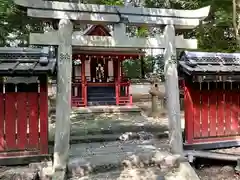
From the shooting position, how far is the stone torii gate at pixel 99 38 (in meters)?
6.13

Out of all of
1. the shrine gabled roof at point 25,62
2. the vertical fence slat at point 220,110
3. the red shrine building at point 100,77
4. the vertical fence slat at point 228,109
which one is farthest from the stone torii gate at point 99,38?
the red shrine building at point 100,77

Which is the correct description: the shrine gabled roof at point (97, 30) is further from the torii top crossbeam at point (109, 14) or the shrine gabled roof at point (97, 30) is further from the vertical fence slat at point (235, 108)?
the torii top crossbeam at point (109, 14)

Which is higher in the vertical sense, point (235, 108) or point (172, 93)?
point (172, 93)

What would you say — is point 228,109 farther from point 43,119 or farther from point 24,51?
point 24,51

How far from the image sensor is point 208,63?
7.94 meters

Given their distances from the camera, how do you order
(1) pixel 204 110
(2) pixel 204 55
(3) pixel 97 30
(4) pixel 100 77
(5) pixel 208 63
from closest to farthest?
(5) pixel 208 63 → (1) pixel 204 110 → (2) pixel 204 55 → (3) pixel 97 30 → (4) pixel 100 77

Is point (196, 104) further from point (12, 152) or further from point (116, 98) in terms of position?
point (116, 98)

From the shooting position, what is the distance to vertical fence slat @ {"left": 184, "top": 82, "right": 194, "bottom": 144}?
26.0 feet

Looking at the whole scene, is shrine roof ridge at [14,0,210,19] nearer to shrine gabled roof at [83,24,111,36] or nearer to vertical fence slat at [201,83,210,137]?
vertical fence slat at [201,83,210,137]

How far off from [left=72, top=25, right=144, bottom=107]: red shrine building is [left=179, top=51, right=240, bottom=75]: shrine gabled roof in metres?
7.20

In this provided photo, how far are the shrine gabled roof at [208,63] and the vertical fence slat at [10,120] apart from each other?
176 inches

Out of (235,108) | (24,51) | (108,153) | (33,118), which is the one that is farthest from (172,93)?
(24,51)

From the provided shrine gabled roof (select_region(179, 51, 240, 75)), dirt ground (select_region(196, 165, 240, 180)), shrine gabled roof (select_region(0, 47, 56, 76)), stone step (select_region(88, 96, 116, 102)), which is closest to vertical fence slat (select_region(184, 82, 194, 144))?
shrine gabled roof (select_region(179, 51, 240, 75))

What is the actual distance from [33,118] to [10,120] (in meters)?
0.54
